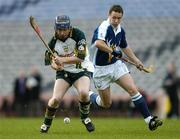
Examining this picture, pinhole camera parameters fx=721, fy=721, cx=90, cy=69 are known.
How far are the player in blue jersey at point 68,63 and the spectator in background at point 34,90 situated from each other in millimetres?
10775

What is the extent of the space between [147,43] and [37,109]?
463 cm

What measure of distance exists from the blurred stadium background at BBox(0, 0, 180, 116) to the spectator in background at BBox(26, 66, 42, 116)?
959 mm

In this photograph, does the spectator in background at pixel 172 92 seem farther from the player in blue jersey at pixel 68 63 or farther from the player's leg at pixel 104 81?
the player in blue jersey at pixel 68 63

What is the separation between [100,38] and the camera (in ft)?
39.0

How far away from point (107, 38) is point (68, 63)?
83 centimetres

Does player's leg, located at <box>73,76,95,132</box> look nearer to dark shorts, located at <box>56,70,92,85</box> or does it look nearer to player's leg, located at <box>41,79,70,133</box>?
dark shorts, located at <box>56,70,92,85</box>

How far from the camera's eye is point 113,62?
12305 millimetres

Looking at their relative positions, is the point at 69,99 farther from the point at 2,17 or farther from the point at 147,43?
the point at 2,17

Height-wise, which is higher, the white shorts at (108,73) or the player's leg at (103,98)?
the white shorts at (108,73)

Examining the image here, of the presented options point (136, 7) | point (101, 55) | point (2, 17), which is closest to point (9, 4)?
point (2, 17)

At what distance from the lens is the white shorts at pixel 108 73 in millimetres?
12172

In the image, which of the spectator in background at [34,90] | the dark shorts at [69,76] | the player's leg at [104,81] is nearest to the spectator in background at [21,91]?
the spectator in background at [34,90]

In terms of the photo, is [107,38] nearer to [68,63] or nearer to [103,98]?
[68,63]

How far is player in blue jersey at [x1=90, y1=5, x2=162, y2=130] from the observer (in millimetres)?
11773
